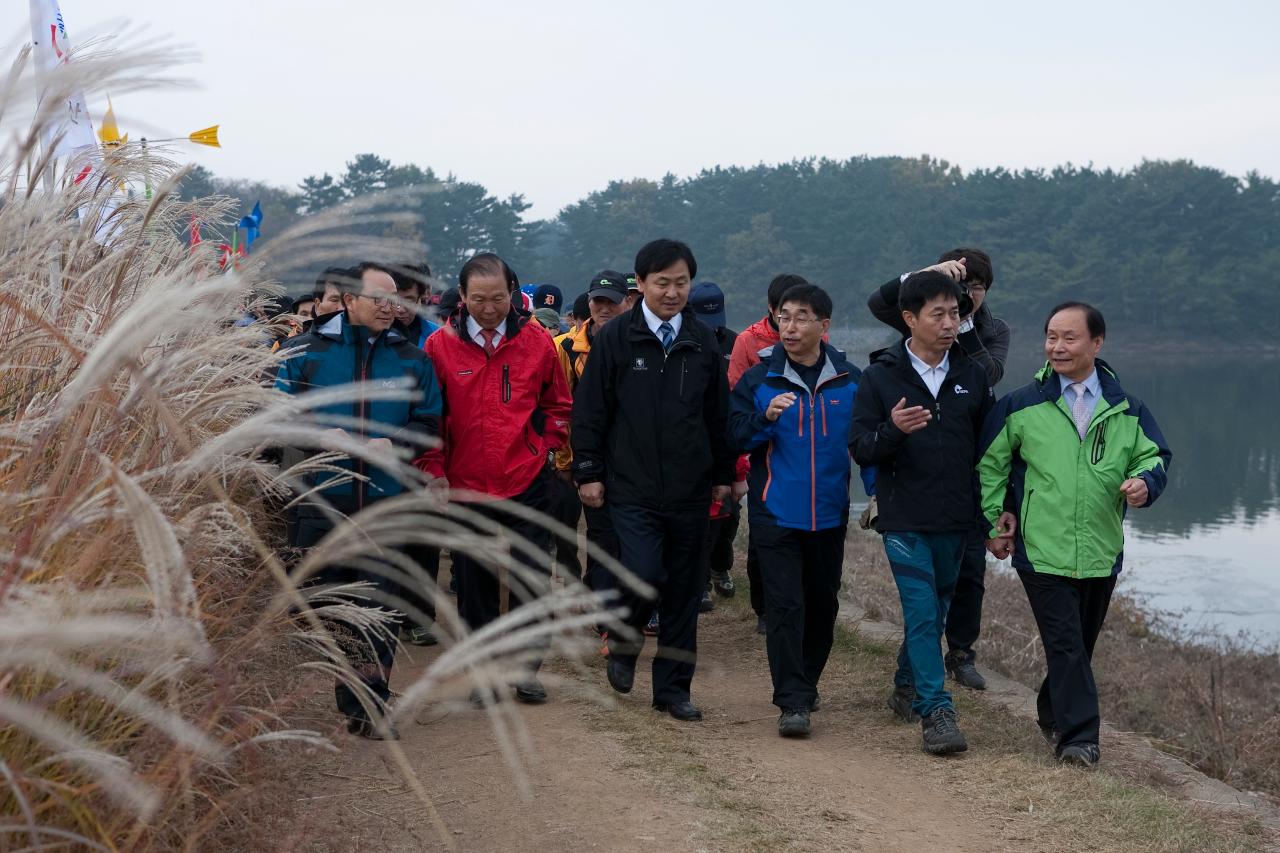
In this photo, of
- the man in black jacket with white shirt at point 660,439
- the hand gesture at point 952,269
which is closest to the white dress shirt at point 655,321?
the man in black jacket with white shirt at point 660,439

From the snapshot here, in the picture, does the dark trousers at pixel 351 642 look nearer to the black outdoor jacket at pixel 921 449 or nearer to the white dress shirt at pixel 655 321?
the white dress shirt at pixel 655 321

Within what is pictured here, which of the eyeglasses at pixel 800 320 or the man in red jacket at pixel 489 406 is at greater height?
the eyeglasses at pixel 800 320

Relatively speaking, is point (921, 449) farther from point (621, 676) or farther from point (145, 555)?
point (145, 555)

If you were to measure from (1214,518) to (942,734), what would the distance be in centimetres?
1815

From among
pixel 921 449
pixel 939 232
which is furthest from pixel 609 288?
pixel 939 232

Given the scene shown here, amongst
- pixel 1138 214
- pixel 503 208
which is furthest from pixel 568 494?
pixel 1138 214

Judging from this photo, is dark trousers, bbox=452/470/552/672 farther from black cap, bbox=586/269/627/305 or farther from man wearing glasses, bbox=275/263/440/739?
black cap, bbox=586/269/627/305

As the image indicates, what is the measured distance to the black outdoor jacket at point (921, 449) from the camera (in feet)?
17.7

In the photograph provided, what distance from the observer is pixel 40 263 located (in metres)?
3.87

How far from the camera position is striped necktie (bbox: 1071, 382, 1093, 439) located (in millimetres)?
5227

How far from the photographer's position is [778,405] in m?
5.50

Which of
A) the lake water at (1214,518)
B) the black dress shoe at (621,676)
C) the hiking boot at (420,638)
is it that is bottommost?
the lake water at (1214,518)

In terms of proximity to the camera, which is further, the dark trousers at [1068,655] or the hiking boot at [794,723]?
the hiking boot at [794,723]

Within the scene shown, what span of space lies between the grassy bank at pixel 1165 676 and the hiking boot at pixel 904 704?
1544mm
